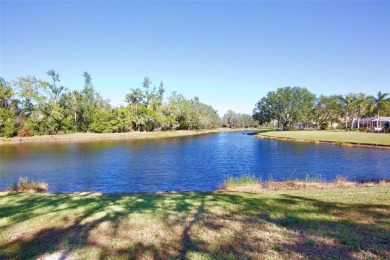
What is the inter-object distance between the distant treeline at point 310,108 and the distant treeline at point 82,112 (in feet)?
108

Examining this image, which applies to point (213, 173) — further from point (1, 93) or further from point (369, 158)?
point (1, 93)

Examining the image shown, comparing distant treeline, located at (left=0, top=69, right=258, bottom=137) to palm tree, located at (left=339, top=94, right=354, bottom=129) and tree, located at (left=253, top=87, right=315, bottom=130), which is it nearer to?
tree, located at (left=253, top=87, right=315, bottom=130)

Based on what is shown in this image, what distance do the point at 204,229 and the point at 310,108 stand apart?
114 m

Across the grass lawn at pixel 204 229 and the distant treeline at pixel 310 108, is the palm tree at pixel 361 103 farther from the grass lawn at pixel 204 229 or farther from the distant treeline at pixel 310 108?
the grass lawn at pixel 204 229

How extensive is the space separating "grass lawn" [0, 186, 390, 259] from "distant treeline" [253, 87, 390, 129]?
10159 cm

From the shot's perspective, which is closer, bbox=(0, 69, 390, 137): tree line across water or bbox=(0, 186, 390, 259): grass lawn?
bbox=(0, 186, 390, 259): grass lawn

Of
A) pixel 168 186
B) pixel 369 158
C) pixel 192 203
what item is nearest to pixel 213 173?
pixel 168 186

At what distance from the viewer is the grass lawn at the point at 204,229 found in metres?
5.62

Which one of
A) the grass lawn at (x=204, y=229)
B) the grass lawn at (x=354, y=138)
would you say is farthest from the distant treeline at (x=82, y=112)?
the grass lawn at (x=204, y=229)

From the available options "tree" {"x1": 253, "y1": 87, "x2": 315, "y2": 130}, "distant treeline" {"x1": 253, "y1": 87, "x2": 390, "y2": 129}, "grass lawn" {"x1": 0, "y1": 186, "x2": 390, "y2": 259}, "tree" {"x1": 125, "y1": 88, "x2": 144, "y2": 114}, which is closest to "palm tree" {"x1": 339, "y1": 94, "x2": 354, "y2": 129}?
"distant treeline" {"x1": 253, "y1": 87, "x2": 390, "y2": 129}

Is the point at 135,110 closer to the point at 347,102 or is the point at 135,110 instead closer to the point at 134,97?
the point at 134,97

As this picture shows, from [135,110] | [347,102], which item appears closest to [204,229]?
[135,110]

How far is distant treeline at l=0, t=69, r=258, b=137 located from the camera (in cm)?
7456

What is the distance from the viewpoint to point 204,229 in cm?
675
